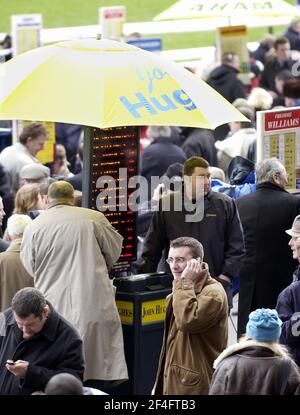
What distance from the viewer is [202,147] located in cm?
1545

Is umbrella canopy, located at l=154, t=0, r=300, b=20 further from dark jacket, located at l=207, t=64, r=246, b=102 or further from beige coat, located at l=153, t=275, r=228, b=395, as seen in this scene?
beige coat, located at l=153, t=275, r=228, b=395

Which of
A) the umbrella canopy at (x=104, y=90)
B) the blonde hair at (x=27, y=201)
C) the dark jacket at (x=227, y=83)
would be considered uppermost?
the dark jacket at (x=227, y=83)

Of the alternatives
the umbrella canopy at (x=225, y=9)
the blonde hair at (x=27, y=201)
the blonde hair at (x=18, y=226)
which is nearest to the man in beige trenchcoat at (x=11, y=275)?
the blonde hair at (x=18, y=226)

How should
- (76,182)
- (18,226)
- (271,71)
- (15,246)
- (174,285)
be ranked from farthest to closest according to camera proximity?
(271,71) → (76,182) → (18,226) → (15,246) → (174,285)

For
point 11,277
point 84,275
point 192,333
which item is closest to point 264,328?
point 192,333

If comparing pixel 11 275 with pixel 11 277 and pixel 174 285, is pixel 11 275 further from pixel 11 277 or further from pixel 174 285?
pixel 174 285

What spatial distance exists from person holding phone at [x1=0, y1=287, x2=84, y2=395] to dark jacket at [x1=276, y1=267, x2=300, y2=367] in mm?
1396

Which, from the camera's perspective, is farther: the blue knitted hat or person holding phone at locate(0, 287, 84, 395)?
person holding phone at locate(0, 287, 84, 395)

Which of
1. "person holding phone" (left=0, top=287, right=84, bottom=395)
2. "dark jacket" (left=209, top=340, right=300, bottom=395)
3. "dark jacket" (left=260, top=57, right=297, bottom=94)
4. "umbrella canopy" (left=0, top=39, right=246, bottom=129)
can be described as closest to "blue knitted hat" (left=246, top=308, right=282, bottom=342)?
"dark jacket" (left=209, top=340, right=300, bottom=395)

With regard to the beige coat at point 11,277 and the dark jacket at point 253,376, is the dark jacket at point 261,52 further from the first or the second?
the dark jacket at point 253,376

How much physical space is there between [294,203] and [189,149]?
4.70 metres

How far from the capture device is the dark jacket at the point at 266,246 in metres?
10.9

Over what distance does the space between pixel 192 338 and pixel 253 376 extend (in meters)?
1.33

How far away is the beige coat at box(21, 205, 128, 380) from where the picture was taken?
9398 millimetres
